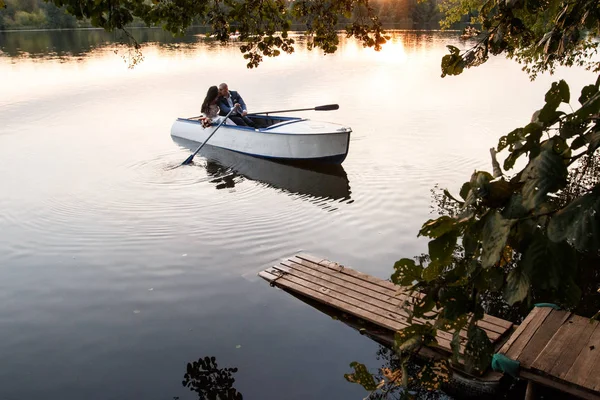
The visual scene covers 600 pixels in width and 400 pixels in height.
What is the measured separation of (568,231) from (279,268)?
7593mm

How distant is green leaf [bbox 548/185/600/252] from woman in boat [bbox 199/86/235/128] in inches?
629

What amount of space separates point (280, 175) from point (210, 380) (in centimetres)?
891

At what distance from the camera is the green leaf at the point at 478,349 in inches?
69.9

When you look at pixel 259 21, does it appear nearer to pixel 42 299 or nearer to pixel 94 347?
pixel 94 347

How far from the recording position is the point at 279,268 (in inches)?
347

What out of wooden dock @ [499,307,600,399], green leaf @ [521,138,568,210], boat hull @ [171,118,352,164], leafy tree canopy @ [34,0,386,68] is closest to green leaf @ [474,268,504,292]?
green leaf @ [521,138,568,210]

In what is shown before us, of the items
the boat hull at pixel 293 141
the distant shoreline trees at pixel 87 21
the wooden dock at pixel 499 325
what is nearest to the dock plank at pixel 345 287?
the wooden dock at pixel 499 325

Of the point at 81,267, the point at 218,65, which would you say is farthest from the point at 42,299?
the point at 218,65

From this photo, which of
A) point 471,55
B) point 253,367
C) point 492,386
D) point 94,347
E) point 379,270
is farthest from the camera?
point 379,270

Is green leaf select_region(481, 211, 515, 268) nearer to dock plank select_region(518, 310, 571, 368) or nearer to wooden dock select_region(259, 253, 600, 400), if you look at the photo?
wooden dock select_region(259, 253, 600, 400)

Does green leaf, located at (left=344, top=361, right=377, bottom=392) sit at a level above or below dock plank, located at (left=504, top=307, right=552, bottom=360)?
above

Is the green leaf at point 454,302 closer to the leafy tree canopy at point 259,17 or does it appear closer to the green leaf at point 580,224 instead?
the green leaf at point 580,224

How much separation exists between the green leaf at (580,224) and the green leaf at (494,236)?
126 mm

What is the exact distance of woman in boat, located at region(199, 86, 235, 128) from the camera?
55.8ft
